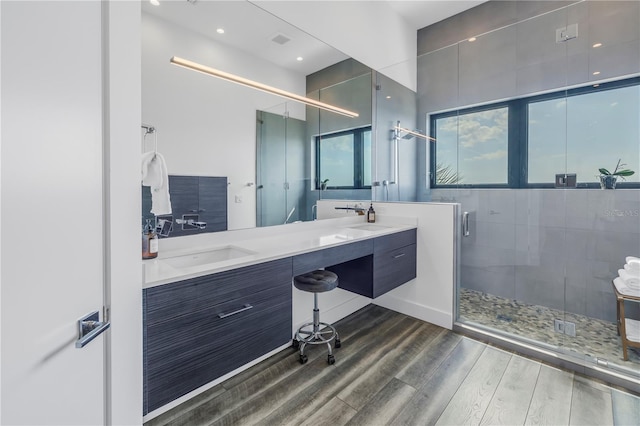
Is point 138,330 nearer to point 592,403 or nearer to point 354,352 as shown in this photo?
point 354,352

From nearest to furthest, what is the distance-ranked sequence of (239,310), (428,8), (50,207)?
(50,207) < (239,310) < (428,8)

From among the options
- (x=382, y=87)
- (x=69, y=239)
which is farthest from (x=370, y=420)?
(x=382, y=87)

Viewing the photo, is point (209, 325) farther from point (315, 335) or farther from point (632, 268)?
point (632, 268)

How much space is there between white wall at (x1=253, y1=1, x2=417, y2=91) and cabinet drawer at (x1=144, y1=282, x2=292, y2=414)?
2045 mm

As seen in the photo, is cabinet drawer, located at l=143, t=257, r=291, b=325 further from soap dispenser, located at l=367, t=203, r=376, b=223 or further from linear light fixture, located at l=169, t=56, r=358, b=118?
soap dispenser, located at l=367, t=203, r=376, b=223

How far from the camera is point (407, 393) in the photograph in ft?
5.61

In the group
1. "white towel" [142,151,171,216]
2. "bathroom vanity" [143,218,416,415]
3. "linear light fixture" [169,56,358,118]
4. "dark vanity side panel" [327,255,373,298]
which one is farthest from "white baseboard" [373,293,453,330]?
"white towel" [142,151,171,216]

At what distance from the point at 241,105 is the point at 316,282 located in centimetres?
132

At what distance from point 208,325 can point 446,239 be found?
211cm

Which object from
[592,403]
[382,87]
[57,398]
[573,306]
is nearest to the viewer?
[57,398]

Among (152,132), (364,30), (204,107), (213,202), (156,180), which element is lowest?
(213,202)

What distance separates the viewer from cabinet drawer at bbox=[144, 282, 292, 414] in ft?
3.75

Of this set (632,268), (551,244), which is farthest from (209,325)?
(632,268)

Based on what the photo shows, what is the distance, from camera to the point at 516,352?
2.17 meters
